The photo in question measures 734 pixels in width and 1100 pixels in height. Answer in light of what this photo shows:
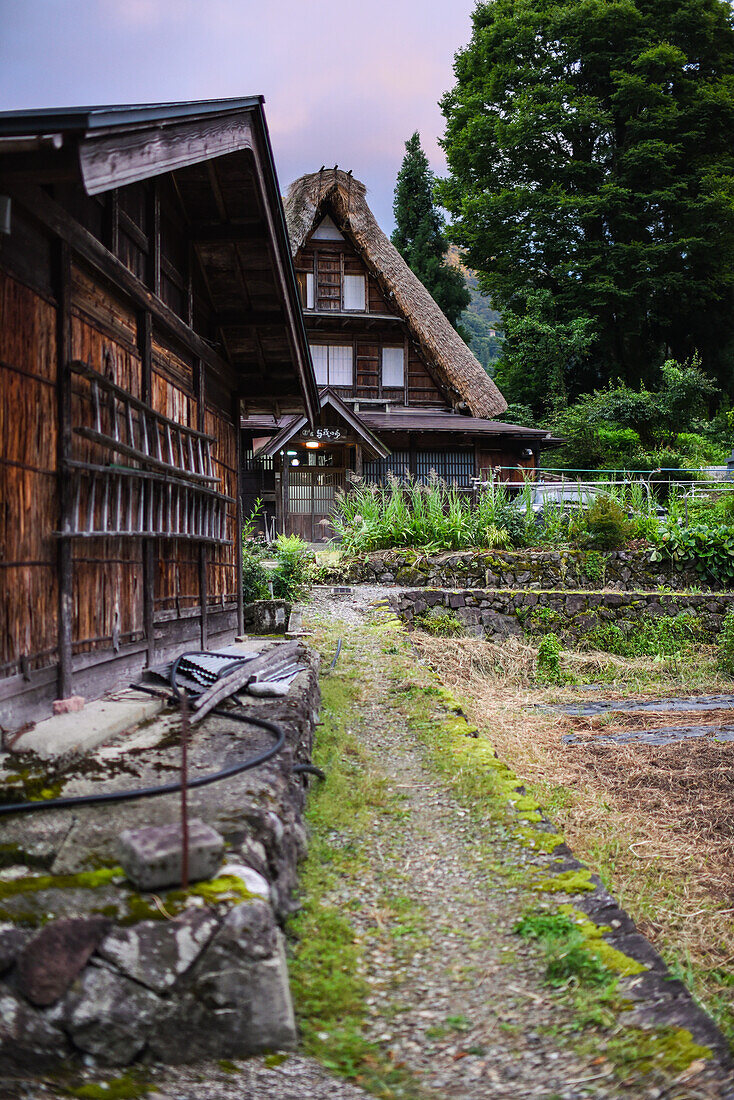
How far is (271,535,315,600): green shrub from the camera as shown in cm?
1146

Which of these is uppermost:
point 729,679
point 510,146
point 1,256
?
point 510,146

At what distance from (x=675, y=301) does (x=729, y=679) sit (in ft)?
73.6

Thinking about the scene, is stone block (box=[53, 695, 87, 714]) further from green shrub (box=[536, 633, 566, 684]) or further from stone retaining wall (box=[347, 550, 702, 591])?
stone retaining wall (box=[347, 550, 702, 591])

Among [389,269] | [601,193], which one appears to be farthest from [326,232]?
[601,193]

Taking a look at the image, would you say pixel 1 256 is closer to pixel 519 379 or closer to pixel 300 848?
pixel 300 848

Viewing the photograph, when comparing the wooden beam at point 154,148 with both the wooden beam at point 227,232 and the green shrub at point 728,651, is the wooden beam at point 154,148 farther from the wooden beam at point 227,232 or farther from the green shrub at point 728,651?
the green shrub at point 728,651

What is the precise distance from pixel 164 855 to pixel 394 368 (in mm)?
18531

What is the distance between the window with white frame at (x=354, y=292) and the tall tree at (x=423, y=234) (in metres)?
8.12

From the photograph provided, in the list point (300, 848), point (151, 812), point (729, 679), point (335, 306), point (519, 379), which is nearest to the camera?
point (151, 812)

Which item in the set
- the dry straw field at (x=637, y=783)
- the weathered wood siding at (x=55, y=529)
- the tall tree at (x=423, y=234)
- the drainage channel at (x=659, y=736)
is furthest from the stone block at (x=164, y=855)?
the tall tree at (x=423, y=234)

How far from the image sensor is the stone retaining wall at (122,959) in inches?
84.5

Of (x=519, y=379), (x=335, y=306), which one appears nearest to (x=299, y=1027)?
(x=335, y=306)

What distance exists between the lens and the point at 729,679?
→ 10000 mm

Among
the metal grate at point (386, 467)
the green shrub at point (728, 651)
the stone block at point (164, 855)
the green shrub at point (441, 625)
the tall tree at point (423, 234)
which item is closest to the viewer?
the stone block at point (164, 855)
